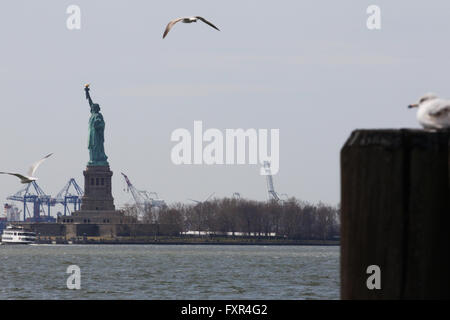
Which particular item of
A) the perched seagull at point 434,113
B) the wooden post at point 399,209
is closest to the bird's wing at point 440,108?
the perched seagull at point 434,113

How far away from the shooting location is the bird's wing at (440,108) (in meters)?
6.99

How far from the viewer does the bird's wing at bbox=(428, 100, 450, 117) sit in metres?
6.99

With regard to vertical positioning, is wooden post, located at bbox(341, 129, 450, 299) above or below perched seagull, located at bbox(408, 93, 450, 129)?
below

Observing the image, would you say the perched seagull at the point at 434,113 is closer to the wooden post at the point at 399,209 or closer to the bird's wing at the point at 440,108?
the bird's wing at the point at 440,108

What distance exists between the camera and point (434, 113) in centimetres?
708

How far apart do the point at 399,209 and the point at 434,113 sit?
75 centimetres

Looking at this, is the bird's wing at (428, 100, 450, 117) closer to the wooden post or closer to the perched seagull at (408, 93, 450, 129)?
the perched seagull at (408, 93, 450, 129)

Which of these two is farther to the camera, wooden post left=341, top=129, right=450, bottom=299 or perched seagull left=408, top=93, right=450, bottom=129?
perched seagull left=408, top=93, right=450, bottom=129

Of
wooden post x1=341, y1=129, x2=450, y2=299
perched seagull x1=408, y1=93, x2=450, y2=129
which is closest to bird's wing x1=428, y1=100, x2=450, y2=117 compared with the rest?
perched seagull x1=408, y1=93, x2=450, y2=129

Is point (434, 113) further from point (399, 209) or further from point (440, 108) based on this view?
point (399, 209)

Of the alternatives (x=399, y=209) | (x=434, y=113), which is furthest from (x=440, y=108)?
(x=399, y=209)
